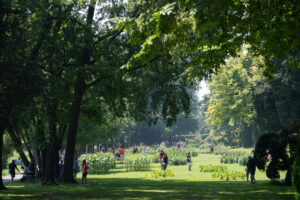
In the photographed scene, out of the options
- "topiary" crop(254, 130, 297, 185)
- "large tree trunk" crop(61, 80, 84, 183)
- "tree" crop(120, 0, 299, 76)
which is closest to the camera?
"tree" crop(120, 0, 299, 76)

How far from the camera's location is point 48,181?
19766 millimetres

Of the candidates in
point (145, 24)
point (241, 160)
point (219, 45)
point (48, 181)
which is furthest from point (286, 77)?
point (145, 24)

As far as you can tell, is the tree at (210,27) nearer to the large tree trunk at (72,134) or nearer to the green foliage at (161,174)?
the large tree trunk at (72,134)

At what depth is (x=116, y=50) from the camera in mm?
19219

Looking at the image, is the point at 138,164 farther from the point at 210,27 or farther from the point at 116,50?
the point at 210,27

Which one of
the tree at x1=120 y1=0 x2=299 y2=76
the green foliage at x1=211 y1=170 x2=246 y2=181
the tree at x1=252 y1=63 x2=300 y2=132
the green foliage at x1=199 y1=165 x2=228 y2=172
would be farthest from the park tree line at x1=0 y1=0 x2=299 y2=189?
the tree at x1=252 y1=63 x2=300 y2=132

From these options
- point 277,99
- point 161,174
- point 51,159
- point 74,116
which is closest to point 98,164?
point 161,174

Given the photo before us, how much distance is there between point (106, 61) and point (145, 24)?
10583mm

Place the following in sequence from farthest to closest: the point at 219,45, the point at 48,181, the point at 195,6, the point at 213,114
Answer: the point at 213,114 → the point at 48,181 → the point at 219,45 → the point at 195,6

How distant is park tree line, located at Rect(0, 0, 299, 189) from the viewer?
807cm

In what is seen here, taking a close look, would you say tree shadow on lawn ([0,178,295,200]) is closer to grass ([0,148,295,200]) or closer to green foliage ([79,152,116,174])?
grass ([0,148,295,200])

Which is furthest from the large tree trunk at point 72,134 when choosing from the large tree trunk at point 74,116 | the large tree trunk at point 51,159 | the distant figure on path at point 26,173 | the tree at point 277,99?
the tree at point 277,99

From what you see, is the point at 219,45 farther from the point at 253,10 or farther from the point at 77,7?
the point at 77,7

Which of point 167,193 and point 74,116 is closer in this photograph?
point 167,193
